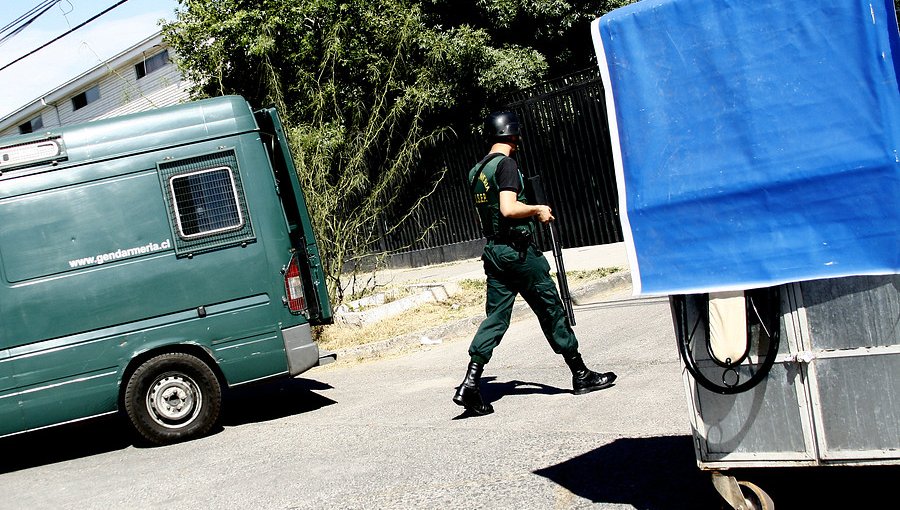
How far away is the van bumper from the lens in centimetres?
757

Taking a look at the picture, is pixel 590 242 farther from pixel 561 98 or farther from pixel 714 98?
pixel 714 98

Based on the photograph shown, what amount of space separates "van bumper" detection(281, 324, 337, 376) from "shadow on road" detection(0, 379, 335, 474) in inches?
16.5

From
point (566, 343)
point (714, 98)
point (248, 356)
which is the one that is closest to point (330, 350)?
point (248, 356)

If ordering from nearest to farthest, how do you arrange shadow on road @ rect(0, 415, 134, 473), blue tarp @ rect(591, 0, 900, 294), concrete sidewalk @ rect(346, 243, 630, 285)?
1. blue tarp @ rect(591, 0, 900, 294)
2. shadow on road @ rect(0, 415, 134, 473)
3. concrete sidewalk @ rect(346, 243, 630, 285)

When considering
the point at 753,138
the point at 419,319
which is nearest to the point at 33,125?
the point at 419,319

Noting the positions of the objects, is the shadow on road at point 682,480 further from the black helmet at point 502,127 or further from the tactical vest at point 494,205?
the black helmet at point 502,127

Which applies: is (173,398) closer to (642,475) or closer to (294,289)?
(294,289)

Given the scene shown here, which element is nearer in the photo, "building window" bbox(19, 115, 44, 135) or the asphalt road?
the asphalt road

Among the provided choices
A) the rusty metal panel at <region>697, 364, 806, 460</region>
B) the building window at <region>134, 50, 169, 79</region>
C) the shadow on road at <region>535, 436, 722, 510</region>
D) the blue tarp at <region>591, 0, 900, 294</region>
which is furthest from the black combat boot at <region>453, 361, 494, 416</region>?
the building window at <region>134, 50, 169, 79</region>

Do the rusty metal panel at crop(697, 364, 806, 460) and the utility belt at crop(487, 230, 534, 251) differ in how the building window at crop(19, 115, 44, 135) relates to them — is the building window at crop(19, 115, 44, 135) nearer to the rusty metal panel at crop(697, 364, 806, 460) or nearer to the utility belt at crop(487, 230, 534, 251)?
the utility belt at crop(487, 230, 534, 251)

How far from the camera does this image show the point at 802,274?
3.58 metres

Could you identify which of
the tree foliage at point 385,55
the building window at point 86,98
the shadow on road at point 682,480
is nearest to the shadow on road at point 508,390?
the shadow on road at point 682,480

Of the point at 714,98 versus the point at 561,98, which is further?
the point at 561,98

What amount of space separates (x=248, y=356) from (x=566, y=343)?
105 inches
